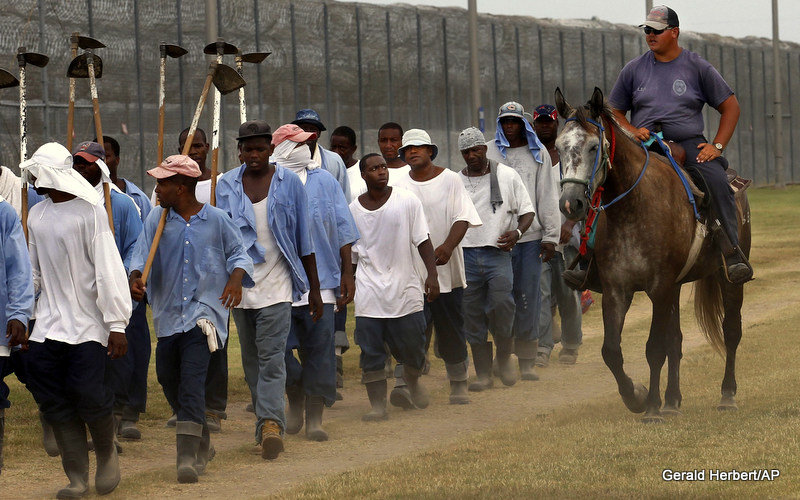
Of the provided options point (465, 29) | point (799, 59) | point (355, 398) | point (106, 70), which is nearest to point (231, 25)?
point (106, 70)

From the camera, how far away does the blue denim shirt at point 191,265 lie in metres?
8.04

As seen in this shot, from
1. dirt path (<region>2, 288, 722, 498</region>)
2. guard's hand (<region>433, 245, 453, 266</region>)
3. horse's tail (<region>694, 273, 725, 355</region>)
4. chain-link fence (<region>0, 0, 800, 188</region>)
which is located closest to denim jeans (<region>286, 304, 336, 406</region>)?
dirt path (<region>2, 288, 722, 498</region>)

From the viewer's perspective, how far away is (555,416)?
9.53 metres

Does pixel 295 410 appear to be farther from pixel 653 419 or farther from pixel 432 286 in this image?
pixel 653 419

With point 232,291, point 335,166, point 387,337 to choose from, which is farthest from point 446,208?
point 232,291

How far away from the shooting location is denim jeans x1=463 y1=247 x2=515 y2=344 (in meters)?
11.4

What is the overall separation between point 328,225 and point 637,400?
2.51 m

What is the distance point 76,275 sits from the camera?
7.52 metres

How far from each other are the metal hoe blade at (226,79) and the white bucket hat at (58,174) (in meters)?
2.11

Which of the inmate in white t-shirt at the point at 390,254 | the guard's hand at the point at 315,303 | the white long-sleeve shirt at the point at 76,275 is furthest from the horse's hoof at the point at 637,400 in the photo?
the white long-sleeve shirt at the point at 76,275

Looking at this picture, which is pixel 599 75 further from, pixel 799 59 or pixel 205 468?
pixel 205 468

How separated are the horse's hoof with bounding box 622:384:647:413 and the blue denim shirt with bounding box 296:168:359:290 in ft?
7.21

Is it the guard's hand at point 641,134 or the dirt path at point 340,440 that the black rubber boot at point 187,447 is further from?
the guard's hand at point 641,134

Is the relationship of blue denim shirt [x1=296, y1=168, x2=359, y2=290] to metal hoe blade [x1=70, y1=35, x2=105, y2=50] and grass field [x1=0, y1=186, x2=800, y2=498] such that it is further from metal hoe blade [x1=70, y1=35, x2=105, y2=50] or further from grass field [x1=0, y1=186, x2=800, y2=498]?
metal hoe blade [x1=70, y1=35, x2=105, y2=50]
